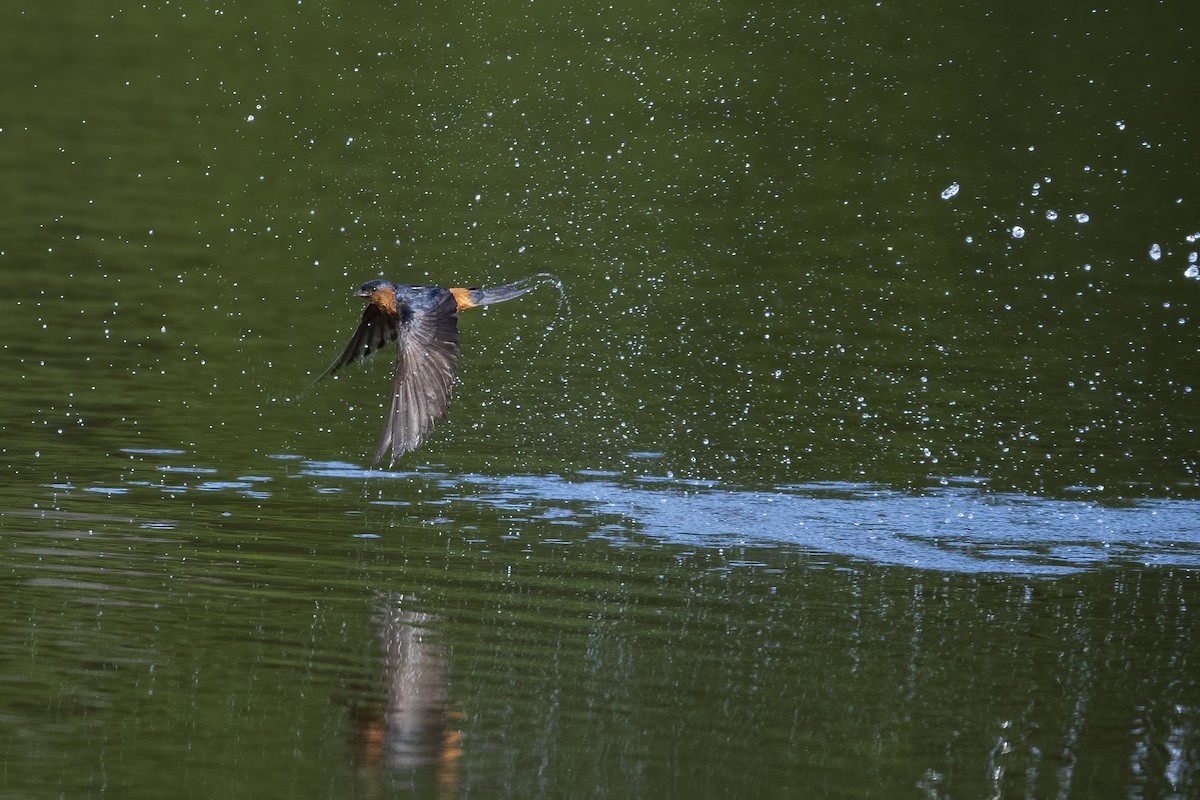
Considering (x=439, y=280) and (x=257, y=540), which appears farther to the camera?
(x=439, y=280)

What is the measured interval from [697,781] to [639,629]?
137 cm

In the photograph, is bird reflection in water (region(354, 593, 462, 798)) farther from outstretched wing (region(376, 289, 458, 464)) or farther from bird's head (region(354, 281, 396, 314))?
bird's head (region(354, 281, 396, 314))

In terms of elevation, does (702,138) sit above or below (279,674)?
above

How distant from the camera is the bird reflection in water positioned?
16.5ft

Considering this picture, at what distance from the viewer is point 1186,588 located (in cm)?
724

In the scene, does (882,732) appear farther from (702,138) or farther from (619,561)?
(702,138)

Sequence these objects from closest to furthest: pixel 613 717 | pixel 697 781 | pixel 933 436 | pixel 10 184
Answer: pixel 697 781, pixel 613 717, pixel 933 436, pixel 10 184

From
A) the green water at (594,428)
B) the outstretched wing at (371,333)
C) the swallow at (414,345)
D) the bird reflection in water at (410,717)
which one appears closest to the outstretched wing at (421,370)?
the swallow at (414,345)

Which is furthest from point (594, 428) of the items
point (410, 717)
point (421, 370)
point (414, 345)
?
point (410, 717)

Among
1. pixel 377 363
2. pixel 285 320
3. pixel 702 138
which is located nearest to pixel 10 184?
pixel 285 320

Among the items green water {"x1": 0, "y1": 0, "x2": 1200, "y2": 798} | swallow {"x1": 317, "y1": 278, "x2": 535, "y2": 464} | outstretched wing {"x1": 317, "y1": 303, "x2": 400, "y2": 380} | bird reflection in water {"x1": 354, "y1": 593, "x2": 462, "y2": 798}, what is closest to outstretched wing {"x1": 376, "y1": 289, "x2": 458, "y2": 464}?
swallow {"x1": 317, "y1": 278, "x2": 535, "y2": 464}

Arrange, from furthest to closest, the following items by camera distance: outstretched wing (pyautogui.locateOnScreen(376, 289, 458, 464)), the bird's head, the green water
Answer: the bird's head, outstretched wing (pyautogui.locateOnScreen(376, 289, 458, 464)), the green water

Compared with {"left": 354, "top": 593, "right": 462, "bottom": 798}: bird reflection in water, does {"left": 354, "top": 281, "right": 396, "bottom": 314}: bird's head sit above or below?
above

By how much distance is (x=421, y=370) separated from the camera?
22.8 ft
